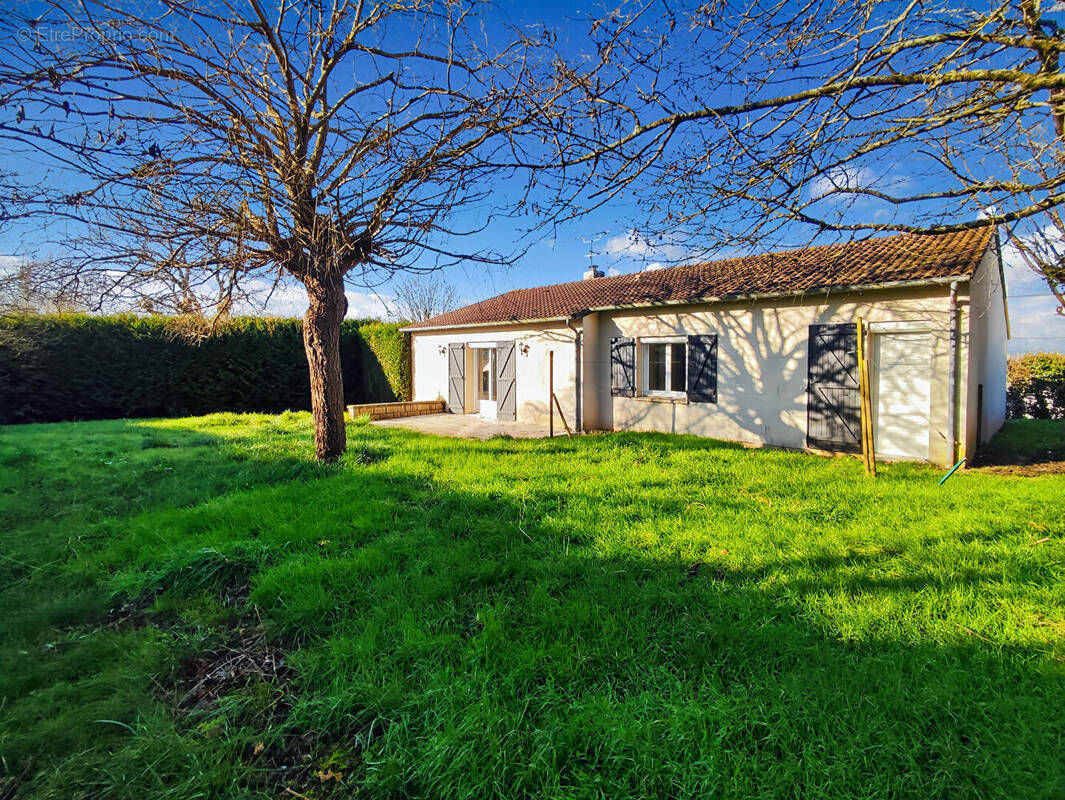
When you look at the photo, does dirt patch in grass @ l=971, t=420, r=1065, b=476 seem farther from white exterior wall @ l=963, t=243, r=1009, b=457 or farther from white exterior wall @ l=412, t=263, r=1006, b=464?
white exterior wall @ l=412, t=263, r=1006, b=464

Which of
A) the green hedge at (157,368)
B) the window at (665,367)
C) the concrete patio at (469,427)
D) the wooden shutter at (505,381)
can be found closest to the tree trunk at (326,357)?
the concrete patio at (469,427)

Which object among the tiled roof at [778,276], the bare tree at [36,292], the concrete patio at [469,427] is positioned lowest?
the concrete patio at [469,427]

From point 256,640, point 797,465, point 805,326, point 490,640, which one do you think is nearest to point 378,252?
point 256,640

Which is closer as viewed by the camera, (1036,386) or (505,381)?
(1036,386)

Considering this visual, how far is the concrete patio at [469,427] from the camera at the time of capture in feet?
34.5

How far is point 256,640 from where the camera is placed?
287 cm

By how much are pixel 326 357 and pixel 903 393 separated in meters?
8.96

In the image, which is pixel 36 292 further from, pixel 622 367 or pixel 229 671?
pixel 622 367

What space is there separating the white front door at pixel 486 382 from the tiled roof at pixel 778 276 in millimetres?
1014

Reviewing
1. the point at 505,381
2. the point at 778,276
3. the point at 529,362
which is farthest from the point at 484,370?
the point at 778,276

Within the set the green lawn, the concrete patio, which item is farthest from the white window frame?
the green lawn

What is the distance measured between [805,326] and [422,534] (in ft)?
25.3

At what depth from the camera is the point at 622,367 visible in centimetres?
1112

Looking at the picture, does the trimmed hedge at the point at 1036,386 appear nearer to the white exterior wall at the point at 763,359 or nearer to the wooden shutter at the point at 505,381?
the white exterior wall at the point at 763,359
